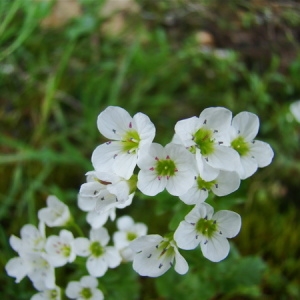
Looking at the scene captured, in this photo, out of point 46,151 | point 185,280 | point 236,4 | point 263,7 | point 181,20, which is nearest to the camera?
point 185,280

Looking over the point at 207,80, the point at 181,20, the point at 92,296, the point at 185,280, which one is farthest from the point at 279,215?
the point at 181,20

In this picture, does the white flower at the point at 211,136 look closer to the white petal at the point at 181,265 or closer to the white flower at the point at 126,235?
the white petal at the point at 181,265

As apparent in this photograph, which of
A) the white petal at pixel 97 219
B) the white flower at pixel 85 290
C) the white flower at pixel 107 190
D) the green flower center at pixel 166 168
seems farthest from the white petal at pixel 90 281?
the green flower center at pixel 166 168

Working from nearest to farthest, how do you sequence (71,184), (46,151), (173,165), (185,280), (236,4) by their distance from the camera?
1. (173,165)
2. (185,280)
3. (46,151)
4. (71,184)
5. (236,4)

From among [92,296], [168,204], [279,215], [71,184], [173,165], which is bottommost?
[71,184]

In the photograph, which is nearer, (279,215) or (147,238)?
(147,238)

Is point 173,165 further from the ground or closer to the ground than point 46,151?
further from the ground

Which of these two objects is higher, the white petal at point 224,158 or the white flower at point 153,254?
the white petal at point 224,158

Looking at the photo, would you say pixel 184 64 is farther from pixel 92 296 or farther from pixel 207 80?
pixel 92 296
